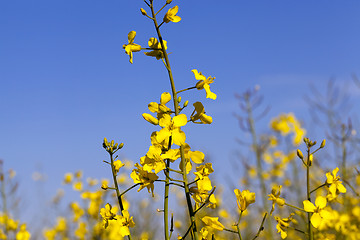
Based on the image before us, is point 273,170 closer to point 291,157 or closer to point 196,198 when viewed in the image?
point 291,157

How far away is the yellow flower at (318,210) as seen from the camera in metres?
1.90

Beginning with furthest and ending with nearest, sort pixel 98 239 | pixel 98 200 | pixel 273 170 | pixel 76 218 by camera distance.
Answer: pixel 273 170 < pixel 76 218 < pixel 98 200 < pixel 98 239

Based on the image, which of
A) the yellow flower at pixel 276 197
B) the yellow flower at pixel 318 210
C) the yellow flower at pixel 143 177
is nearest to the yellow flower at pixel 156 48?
the yellow flower at pixel 143 177

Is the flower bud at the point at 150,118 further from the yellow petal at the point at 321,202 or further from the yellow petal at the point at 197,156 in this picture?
the yellow petal at the point at 321,202

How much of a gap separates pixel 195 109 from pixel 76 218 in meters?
4.58

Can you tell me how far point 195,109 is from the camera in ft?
5.52

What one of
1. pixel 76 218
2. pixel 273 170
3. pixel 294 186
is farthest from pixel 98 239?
pixel 294 186

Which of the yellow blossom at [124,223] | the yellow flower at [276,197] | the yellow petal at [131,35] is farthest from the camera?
the yellow flower at [276,197]

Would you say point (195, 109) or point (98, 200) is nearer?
point (195, 109)

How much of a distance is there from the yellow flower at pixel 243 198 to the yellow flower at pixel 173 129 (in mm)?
414

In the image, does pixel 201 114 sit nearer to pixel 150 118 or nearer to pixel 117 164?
pixel 150 118

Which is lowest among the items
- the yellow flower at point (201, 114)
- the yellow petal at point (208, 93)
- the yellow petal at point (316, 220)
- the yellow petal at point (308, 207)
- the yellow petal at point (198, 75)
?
the yellow petal at point (316, 220)

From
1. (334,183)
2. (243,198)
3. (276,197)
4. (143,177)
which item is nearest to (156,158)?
(143,177)

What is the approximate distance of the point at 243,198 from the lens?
1833 millimetres
